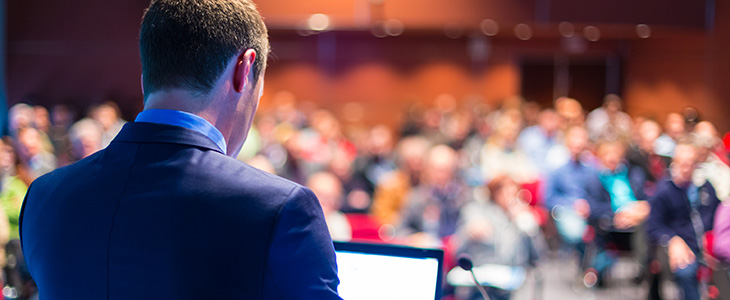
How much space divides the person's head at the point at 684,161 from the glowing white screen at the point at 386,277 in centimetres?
401

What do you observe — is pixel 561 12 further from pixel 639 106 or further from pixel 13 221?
pixel 13 221

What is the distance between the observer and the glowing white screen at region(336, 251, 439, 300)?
141 cm

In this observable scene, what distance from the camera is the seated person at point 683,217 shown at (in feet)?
15.3

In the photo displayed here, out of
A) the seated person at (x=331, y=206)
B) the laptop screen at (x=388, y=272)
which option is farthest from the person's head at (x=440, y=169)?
the laptop screen at (x=388, y=272)

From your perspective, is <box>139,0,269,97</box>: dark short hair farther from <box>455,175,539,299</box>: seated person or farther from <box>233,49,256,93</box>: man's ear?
<box>455,175,539,299</box>: seated person

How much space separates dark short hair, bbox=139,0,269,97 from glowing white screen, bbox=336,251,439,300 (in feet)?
2.06

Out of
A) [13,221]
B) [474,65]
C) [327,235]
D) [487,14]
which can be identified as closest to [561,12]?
A: [487,14]

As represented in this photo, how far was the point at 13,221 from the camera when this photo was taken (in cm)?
421

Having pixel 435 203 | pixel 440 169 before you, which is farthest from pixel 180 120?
pixel 440 169

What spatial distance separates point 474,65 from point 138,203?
39.2ft

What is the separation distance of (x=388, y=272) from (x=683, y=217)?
13.2ft

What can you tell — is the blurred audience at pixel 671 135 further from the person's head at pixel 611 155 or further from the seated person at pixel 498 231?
the seated person at pixel 498 231

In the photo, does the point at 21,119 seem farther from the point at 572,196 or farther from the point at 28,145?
the point at 572,196

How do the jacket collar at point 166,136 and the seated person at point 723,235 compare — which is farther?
the seated person at point 723,235
